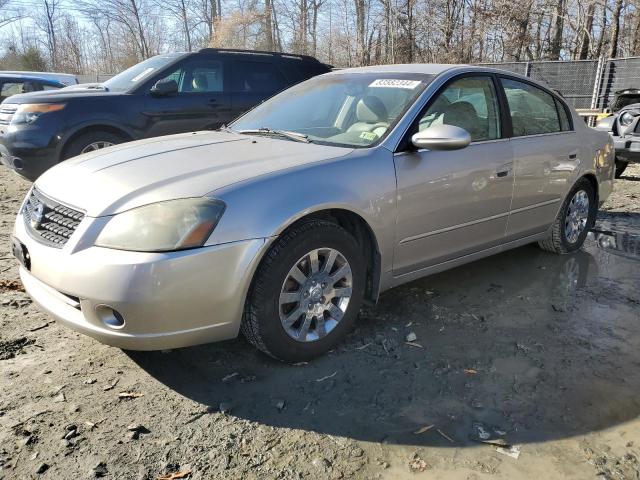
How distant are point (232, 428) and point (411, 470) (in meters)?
0.80

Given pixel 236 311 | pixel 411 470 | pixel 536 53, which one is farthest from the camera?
pixel 536 53

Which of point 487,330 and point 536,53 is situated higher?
point 536,53

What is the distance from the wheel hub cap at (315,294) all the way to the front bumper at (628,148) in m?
6.45

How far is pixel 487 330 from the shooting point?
3.53 metres

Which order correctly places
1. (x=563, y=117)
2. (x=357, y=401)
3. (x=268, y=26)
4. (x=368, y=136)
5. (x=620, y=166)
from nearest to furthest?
(x=357, y=401) → (x=368, y=136) → (x=563, y=117) → (x=620, y=166) → (x=268, y=26)

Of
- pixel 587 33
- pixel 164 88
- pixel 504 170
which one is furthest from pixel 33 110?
pixel 587 33

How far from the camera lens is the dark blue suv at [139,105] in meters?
6.38

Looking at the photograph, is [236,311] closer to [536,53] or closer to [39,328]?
[39,328]

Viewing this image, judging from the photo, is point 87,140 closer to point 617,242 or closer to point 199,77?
point 199,77

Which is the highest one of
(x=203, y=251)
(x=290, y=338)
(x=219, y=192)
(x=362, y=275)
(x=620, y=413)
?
(x=219, y=192)

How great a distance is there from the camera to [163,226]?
2.54 meters

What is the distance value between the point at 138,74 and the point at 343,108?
4317mm

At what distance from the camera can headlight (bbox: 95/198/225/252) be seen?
2512 millimetres

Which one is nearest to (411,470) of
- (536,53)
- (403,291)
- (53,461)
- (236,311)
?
(236,311)
